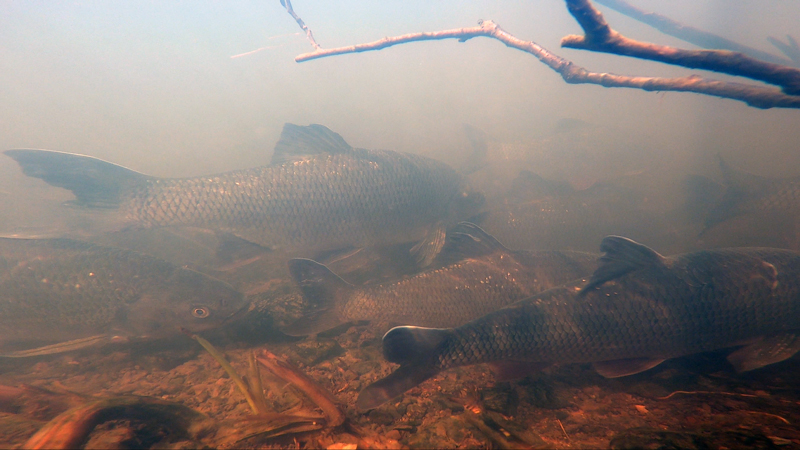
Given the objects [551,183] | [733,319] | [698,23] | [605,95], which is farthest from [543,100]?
[698,23]

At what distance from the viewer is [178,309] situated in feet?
12.4

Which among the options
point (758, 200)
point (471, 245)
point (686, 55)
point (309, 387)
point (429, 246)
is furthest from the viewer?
point (758, 200)

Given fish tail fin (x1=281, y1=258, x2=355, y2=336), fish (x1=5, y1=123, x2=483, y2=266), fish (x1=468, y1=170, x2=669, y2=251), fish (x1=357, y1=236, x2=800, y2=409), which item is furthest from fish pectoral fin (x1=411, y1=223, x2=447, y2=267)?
fish (x1=357, y1=236, x2=800, y2=409)

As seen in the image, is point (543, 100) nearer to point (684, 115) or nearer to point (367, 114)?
point (684, 115)

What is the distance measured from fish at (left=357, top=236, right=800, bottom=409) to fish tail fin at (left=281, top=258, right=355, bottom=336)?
1.48 m

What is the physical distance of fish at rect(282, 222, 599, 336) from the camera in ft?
11.8

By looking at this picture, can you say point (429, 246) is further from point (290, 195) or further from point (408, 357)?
point (408, 357)

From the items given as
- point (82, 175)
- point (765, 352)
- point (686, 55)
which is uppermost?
point (686, 55)

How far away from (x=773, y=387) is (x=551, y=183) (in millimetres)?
6674

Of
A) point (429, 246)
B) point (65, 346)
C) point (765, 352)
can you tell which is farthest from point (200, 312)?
point (765, 352)

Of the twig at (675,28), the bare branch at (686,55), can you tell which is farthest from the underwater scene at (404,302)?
the twig at (675,28)

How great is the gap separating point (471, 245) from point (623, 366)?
198 centimetres

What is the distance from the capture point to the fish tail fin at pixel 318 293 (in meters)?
3.54

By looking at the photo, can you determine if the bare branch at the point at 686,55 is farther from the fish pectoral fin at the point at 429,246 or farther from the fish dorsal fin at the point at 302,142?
the fish dorsal fin at the point at 302,142
